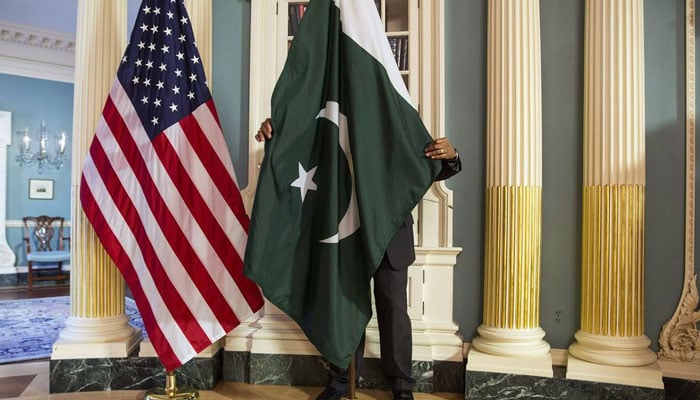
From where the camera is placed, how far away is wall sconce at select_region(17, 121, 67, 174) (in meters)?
7.05

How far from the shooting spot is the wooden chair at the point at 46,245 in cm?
665

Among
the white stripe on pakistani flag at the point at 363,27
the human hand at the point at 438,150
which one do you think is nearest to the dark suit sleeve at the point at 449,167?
the human hand at the point at 438,150

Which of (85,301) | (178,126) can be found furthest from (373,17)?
(85,301)

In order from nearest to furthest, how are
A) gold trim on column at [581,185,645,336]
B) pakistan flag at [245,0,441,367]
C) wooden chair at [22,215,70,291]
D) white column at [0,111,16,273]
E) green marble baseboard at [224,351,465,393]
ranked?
1. pakistan flag at [245,0,441,367]
2. gold trim on column at [581,185,645,336]
3. green marble baseboard at [224,351,465,393]
4. wooden chair at [22,215,70,291]
5. white column at [0,111,16,273]

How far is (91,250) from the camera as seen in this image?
2.52m

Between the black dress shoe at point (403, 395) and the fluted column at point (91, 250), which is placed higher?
the fluted column at point (91, 250)

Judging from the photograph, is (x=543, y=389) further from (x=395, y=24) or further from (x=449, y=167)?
(x=395, y=24)

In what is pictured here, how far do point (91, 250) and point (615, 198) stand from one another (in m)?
2.73

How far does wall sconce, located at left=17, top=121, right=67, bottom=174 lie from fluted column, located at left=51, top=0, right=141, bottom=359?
5530 millimetres

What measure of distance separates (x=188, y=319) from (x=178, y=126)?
0.93m

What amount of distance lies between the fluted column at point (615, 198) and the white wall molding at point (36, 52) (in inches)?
301

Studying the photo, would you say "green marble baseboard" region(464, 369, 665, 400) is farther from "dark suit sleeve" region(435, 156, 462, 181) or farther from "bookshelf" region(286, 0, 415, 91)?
"bookshelf" region(286, 0, 415, 91)

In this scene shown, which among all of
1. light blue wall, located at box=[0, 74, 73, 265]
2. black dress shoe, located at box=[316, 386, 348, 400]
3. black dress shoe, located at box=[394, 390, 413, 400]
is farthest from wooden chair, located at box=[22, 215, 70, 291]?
black dress shoe, located at box=[394, 390, 413, 400]

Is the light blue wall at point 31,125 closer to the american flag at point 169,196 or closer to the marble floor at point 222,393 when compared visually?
the marble floor at point 222,393
